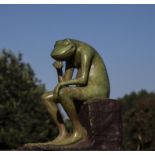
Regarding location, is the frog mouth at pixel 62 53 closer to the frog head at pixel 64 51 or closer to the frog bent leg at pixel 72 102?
the frog head at pixel 64 51

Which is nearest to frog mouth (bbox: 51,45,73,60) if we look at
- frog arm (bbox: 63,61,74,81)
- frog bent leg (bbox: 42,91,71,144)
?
frog arm (bbox: 63,61,74,81)

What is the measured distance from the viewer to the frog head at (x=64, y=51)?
1226cm

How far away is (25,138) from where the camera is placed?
1196 inches

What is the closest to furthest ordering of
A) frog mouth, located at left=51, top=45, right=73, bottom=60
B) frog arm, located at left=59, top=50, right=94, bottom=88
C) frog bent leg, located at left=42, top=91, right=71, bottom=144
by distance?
frog arm, located at left=59, top=50, right=94, bottom=88, frog bent leg, located at left=42, top=91, right=71, bottom=144, frog mouth, located at left=51, top=45, right=73, bottom=60

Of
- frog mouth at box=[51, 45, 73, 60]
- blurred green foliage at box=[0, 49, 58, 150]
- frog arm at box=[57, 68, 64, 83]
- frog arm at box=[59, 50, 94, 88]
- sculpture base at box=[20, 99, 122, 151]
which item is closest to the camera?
sculpture base at box=[20, 99, 122, 151]

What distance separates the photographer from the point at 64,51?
12.2 metres

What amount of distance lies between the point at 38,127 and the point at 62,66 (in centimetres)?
1896

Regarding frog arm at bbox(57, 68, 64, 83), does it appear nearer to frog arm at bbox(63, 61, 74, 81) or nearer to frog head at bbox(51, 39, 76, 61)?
frog arm at bbox(63, 61, 74, 81)

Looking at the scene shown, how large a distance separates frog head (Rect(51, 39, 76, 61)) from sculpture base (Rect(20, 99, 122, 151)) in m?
0.99

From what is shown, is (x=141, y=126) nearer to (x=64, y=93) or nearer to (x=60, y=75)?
(x=60, y=75)

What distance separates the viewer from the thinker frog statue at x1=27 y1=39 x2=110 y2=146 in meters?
11.9

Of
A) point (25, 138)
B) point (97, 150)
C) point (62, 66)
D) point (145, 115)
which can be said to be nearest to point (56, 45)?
point (62, 66)

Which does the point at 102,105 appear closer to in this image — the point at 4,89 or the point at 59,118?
the point at 59,118

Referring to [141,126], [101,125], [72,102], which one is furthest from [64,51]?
[141,126]
